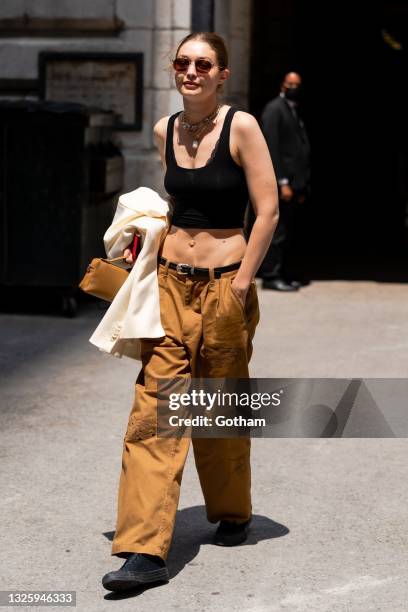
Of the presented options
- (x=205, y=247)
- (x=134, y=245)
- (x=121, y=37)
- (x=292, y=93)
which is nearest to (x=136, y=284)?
(x=134, y=245)

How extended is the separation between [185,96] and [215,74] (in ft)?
0.43

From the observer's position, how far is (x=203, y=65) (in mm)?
4504

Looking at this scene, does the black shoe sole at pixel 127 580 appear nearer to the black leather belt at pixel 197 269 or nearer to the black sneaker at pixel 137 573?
the black sneaker at pixel 137 573

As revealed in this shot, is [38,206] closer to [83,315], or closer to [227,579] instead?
[83,315]

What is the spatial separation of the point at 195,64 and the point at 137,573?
5.79 ft

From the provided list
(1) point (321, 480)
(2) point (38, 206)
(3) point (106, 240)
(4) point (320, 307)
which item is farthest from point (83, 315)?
(3) point (106, 240)

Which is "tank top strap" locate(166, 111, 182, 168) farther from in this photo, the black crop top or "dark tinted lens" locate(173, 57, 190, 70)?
"dark tinted lens" locate(173, 57, 190, 70)

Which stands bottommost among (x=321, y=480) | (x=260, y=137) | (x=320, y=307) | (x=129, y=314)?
(x=320, y=307)

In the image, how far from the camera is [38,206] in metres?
9.73

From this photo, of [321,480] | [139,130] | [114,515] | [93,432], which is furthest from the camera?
[139,130]

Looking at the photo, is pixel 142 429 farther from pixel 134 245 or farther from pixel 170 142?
pixel 170 142

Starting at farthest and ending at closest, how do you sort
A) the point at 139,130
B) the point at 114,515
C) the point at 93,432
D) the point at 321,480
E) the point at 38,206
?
1. the point at 139,130
2. the point at 38,206
3. the point at 93,432
4. the point at 321,480
5. the point at 114,515

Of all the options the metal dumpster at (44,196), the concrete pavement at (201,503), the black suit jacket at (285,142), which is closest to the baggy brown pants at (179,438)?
the concrete pavement at (201,503)

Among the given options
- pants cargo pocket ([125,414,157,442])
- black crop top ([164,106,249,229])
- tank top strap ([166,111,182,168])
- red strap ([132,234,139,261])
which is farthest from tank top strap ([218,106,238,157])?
pants cargo pocket ([125,414,157,442])
